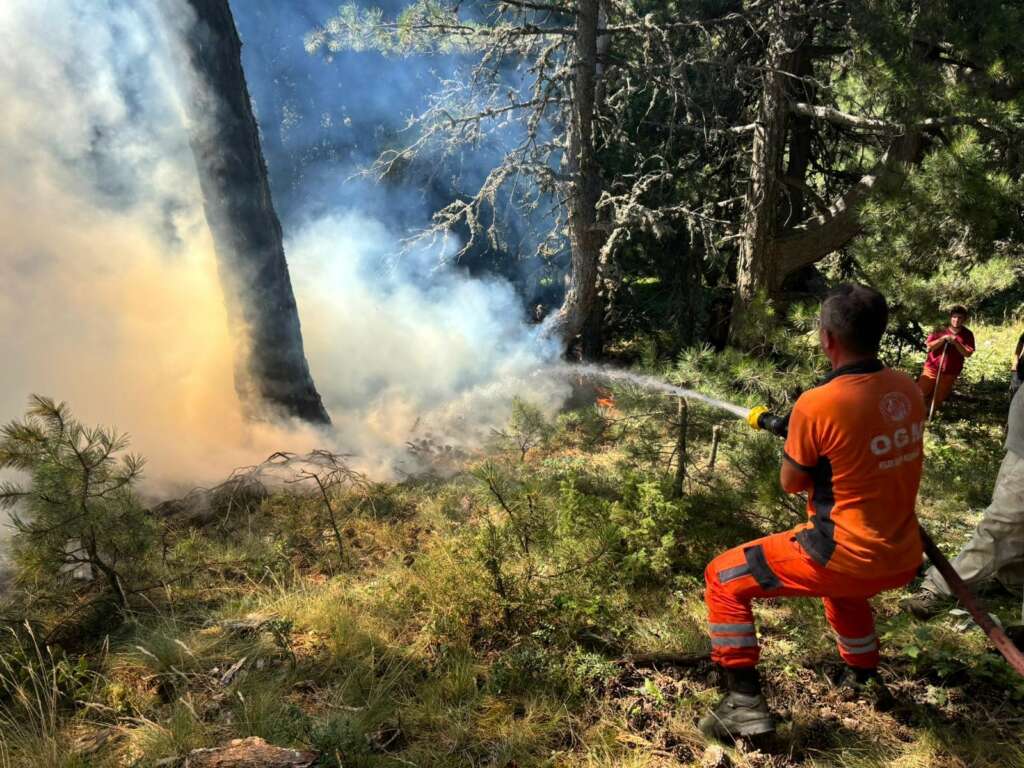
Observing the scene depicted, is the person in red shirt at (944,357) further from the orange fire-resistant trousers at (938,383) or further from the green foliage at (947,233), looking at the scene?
the green foliage at (947,233)

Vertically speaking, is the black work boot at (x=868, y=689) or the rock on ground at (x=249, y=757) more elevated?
the rock on ground at (x=249, y=757)

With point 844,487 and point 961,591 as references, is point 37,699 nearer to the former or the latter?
point 844,487

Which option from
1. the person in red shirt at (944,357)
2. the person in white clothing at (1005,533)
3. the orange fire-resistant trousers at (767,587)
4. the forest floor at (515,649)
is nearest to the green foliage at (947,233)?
the forest floor at (515,649)

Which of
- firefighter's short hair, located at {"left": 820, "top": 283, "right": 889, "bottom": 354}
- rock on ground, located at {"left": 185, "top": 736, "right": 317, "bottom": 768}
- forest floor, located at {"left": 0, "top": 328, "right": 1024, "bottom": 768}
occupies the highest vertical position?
firefighter's short hair, located at {"left": 820, "top": 283, "right": 889, "bottom": 354}

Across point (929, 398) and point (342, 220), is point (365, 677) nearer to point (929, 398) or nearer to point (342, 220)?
point (929, 398)

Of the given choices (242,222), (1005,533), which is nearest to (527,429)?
(242,222)

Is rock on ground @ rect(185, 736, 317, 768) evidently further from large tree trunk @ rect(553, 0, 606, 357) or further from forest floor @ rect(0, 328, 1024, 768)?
large tree trunk @ rect(553, 0, 606, 357)

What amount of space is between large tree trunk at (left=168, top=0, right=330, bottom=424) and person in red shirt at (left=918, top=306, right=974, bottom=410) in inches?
275

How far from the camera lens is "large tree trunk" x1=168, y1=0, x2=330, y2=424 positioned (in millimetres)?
5367

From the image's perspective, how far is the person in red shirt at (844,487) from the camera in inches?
80.9

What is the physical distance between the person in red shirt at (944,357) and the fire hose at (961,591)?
4712 mm

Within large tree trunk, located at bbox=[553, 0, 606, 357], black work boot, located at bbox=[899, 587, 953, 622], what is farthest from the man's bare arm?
large tree trunk, located at bbox=[553, 0, 606, 357]

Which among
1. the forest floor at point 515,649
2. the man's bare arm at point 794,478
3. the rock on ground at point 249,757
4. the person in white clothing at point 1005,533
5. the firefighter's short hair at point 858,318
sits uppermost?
the firefighter's short hair at point 858,318

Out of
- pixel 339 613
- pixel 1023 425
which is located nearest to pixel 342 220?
pixel 339 613
